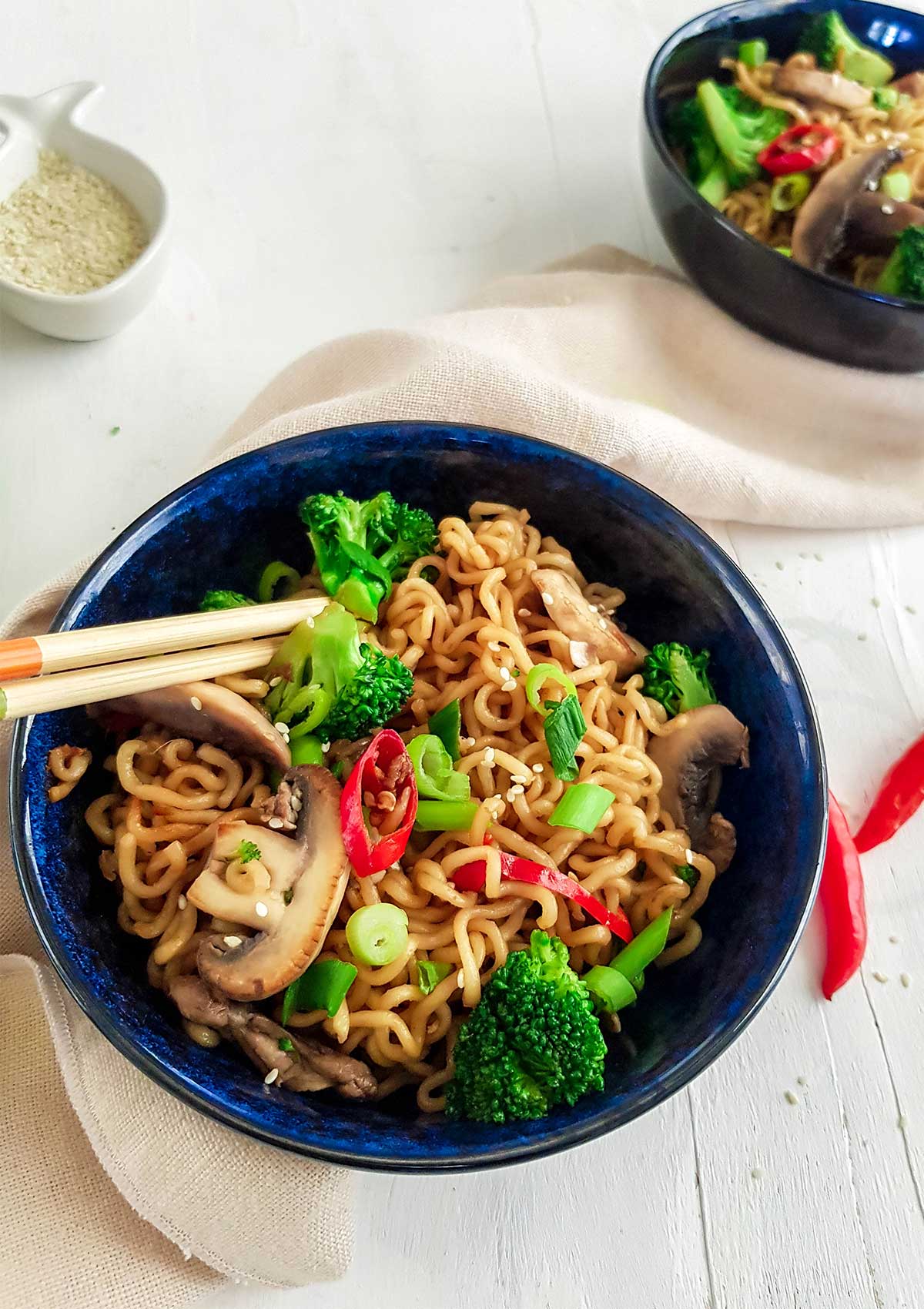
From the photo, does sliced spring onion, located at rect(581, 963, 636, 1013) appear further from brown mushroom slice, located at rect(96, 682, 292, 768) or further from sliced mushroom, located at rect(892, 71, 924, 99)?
sliced mushroom, located at rect(892, 71, 924, 99)

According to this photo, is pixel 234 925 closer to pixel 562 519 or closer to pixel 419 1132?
pixel 419 1132

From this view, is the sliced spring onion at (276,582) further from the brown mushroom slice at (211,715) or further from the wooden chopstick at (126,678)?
the brown mushroom slice at (211,715)

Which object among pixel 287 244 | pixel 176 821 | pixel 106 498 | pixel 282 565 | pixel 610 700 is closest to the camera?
pixel 176 821

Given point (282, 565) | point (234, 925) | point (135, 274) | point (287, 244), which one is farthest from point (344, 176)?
point (234, 925)

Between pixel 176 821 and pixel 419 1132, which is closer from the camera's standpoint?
pixel 419 1132

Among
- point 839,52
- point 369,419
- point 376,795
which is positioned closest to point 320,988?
point 376,795

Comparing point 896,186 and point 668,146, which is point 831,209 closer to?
point 896,186
